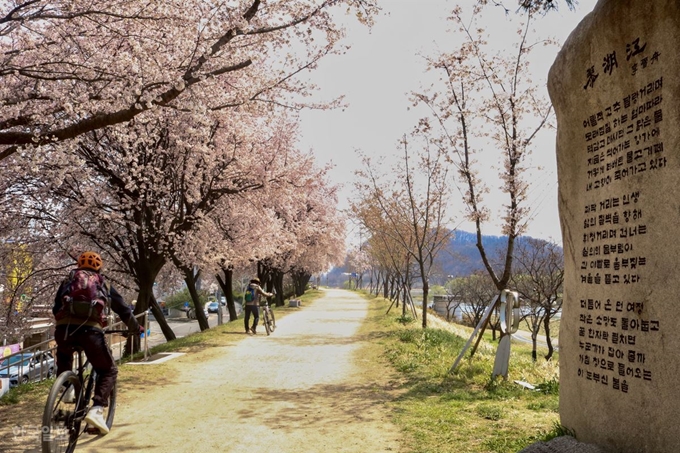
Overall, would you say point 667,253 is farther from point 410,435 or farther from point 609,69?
point 410,435

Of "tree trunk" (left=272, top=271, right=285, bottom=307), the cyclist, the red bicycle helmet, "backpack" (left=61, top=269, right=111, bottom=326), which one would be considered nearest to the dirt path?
the cyclist

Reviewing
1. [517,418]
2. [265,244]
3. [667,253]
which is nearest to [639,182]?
[667,253]

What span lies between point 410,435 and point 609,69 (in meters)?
4.56

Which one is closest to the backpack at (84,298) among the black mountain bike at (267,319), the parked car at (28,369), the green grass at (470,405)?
the green grass at (470,405)

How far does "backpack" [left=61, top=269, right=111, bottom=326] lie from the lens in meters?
5.18

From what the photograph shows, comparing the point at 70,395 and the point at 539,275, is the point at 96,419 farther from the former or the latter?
the point at 539,275

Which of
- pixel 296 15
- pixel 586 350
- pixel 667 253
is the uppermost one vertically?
pixel 296 15

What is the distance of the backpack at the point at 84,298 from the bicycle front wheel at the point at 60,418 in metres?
0.56

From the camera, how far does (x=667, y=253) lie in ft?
13.2

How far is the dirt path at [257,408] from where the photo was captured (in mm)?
6109

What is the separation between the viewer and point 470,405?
7.74m

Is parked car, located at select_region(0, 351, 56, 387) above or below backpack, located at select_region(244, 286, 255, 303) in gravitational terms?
below

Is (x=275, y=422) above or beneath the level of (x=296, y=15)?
beneath

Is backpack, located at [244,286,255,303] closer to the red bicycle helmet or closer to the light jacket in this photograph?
the light jacket
